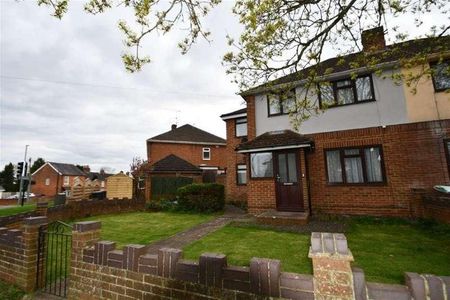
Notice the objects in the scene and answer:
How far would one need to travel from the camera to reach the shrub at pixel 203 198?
13.0 metres

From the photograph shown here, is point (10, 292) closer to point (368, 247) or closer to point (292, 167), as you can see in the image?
point (368, 247)

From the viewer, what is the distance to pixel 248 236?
24.1 feet

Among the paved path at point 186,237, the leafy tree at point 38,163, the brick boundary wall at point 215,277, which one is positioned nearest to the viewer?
the brick boundary wall at point 215,277

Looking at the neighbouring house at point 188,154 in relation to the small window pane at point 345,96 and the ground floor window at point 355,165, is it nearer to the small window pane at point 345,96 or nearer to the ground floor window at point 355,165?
the ground floor window at point 355,165

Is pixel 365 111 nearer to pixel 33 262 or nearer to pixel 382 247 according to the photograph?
pixel 382 247

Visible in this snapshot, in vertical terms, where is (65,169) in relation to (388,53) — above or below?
above

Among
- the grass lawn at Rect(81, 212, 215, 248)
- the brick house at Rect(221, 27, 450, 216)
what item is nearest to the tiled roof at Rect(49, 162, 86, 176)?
the grass lawn at Rect(81, 212, 215, 248)

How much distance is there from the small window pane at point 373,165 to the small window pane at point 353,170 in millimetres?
296

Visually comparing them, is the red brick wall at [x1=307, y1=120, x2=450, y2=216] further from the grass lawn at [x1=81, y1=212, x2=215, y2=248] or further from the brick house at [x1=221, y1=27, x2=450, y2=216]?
the grass lawn at [x1=81, y1=212, x2=215, y2=248]

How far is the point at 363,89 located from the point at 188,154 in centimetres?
2151

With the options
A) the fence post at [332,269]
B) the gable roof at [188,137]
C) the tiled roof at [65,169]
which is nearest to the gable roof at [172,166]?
the gable roof at [188,137]

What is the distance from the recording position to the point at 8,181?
169 ft

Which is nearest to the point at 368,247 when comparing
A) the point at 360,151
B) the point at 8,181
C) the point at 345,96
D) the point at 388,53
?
the point at 388,53

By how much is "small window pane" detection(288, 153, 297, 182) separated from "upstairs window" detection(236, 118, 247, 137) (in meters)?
6.31
